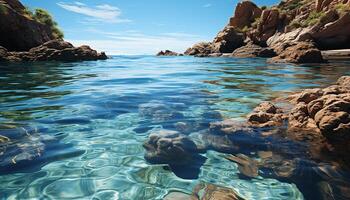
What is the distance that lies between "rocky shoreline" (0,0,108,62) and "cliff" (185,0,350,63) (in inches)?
862

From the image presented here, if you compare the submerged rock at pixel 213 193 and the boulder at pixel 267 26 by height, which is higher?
the boulder at pixel 267 26

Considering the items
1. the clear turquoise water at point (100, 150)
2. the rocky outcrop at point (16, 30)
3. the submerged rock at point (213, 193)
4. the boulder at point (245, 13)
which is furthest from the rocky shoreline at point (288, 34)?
the rocky outcrop at point (16, 30)

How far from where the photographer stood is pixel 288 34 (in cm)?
4297

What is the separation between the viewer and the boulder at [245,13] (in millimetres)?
62284

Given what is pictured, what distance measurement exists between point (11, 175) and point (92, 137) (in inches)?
56.9

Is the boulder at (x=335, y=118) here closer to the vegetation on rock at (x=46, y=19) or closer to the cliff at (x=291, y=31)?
the cliff at (x=291, y=31)

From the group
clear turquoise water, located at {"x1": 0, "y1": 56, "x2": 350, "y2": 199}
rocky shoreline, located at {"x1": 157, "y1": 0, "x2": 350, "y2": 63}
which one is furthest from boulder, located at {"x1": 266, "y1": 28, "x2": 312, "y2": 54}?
clear turquoise water, located at {"x1": 0, "y1": 56, "x2": 350, "y2": 199}

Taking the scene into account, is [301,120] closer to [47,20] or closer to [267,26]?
[47,20]

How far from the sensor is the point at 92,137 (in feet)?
14.8

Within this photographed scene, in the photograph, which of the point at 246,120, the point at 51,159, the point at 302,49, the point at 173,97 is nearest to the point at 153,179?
the point at 51,159

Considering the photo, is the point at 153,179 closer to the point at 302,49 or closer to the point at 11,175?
the point at 11,175

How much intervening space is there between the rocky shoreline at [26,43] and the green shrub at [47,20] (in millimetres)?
3071

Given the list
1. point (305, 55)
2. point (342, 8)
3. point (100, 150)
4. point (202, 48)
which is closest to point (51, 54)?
point (305, 55)

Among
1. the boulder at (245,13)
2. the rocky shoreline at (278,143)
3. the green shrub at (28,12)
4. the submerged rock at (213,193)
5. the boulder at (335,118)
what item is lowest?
the submerged rock at (213,193)
